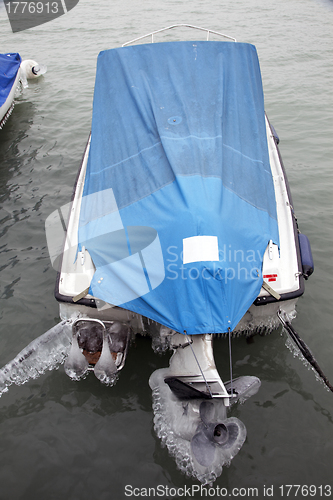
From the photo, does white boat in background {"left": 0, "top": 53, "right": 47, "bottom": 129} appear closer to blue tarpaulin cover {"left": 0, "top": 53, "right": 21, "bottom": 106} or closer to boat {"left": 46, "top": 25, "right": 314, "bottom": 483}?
blue tarpaulin cover {"left": 0, "top": 53, "right": 21, "bottom": 106}

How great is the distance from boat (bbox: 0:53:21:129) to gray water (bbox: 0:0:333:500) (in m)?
0.38

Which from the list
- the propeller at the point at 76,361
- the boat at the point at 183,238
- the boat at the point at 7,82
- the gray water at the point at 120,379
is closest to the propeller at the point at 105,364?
the boat at the point at 183,238

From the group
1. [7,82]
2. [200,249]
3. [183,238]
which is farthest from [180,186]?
[7,82]

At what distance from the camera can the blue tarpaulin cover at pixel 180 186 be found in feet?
10.8

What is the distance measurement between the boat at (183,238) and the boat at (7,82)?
451 cm

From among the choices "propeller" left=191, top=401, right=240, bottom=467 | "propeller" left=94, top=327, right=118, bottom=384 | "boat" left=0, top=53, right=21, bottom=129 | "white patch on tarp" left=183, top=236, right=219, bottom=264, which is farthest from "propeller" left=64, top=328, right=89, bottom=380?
"boat" left=0, top=53, right=21, bottom=129

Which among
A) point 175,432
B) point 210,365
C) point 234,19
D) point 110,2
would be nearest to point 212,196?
point 210,365

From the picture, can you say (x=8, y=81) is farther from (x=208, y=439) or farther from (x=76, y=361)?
(x=208, y=439)

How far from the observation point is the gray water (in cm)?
336

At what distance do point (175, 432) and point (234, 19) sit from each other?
15974 mm

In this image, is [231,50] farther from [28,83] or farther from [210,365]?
[28,83]

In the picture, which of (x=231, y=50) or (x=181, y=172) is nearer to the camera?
(x=181, y=172)

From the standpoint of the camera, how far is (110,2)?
17.7m

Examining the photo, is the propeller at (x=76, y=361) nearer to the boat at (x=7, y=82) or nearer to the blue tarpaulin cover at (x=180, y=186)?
the blue tarpaulin cover at (x=180, y=186)
